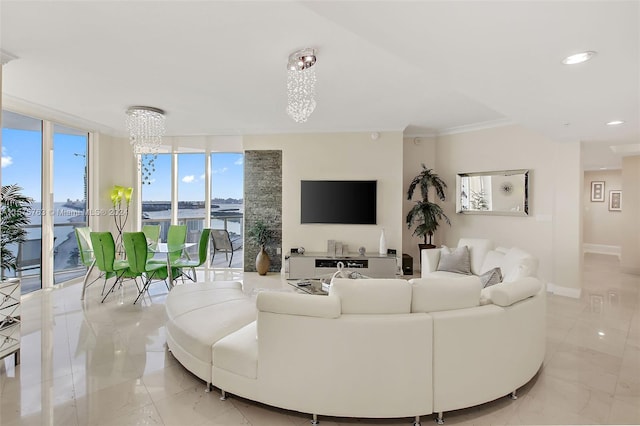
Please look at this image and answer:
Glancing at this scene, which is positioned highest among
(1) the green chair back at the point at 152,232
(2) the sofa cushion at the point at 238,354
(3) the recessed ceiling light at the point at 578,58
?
(3) the recessed ceiling light at the point at 578,58

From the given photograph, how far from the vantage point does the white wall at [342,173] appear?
589 centimetres

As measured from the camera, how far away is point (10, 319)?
2639mm

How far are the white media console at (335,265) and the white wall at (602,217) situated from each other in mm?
6980

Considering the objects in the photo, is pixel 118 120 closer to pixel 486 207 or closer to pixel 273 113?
pixel 273 113

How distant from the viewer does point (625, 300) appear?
182 inches

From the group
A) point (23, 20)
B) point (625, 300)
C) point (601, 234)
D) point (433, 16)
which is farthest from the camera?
point (601, 234)

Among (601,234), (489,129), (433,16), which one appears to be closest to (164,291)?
(433,16)

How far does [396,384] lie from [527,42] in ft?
7.18

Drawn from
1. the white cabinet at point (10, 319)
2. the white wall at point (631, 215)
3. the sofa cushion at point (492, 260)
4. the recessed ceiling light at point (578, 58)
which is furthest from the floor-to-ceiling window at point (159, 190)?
the white wall at point (631, 215)

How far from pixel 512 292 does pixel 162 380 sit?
2675 mm

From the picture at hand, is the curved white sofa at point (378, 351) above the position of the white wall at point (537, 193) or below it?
below

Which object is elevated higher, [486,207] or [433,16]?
[433,16]

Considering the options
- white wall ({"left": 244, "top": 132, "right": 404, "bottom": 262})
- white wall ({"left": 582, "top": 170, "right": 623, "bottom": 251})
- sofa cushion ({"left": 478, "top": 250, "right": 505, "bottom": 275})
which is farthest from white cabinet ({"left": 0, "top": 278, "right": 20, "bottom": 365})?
white wall ({"left": 582, "top": 170, "right": 623, "bottom": 251})

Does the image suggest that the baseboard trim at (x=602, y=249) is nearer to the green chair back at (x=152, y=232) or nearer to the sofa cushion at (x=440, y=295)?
the sofa cushion at (x=440, y=295)
